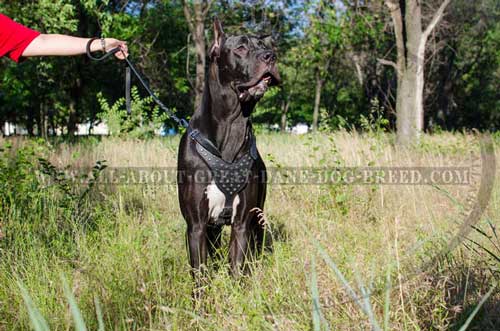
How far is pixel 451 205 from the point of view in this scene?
4.46 m

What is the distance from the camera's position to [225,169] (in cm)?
290

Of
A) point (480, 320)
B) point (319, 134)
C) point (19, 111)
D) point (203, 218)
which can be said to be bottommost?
point (480, 320)

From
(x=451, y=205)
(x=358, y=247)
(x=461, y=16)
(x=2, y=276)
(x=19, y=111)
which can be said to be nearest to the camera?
(x=2, y=276)

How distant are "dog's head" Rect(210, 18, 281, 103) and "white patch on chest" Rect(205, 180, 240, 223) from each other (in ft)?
2.02

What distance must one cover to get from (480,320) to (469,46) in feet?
99.3

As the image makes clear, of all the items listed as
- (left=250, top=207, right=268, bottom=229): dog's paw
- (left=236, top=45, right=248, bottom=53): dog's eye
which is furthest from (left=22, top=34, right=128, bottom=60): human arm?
(left=250, top=207, right=268, bottom=229): dog's paw

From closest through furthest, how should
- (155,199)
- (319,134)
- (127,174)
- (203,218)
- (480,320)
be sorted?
(480,320) → (203,218) → (155,199) → (319,134) → (127,174)

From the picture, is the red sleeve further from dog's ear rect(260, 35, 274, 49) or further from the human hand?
dog's ear rect(260, 35, 274, 49)

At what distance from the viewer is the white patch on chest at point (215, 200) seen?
2896 millimetres

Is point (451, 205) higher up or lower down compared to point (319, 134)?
lower down

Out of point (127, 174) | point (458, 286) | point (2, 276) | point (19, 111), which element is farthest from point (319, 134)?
point (19, 111)

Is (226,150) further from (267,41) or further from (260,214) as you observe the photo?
(267,41)

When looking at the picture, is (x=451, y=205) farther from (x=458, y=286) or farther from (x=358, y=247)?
(x=458, y=286)

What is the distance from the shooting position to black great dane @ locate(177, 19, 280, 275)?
2.89 metres
